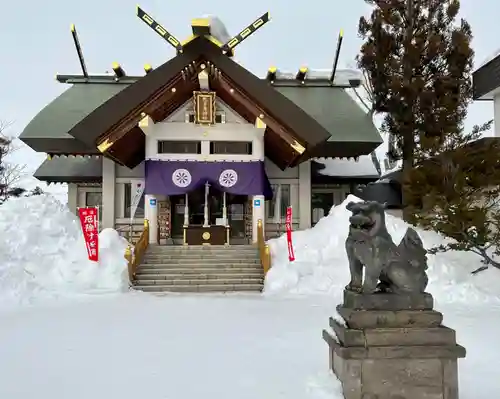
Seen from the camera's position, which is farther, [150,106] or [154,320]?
[150,106]

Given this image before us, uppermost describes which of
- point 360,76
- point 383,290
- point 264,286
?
point 360,76

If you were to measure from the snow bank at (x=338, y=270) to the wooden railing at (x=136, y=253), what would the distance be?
364cm

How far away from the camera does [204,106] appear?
1552 cm

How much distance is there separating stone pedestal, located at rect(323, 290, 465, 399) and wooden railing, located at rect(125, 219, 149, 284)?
29.7 ft

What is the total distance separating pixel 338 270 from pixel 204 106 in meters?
7.48

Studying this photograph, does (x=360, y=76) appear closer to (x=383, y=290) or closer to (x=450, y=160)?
(x=450, y=160)

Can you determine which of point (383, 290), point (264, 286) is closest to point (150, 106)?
point (264, 286)

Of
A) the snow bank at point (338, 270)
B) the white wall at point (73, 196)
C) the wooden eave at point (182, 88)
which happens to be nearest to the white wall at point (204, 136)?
the wooden eave at point (182, 88)

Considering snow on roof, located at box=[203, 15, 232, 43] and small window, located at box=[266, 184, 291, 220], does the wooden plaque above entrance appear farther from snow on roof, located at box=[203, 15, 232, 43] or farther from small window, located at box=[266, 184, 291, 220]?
snow on roof, located at box=[203, 15, 232, 43]

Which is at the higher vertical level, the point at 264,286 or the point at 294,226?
the point at 294,226

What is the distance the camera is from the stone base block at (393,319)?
3727mm

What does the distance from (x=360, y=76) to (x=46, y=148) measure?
17.1 meters

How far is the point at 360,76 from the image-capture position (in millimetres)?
24953

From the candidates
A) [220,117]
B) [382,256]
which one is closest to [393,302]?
[382,256]
